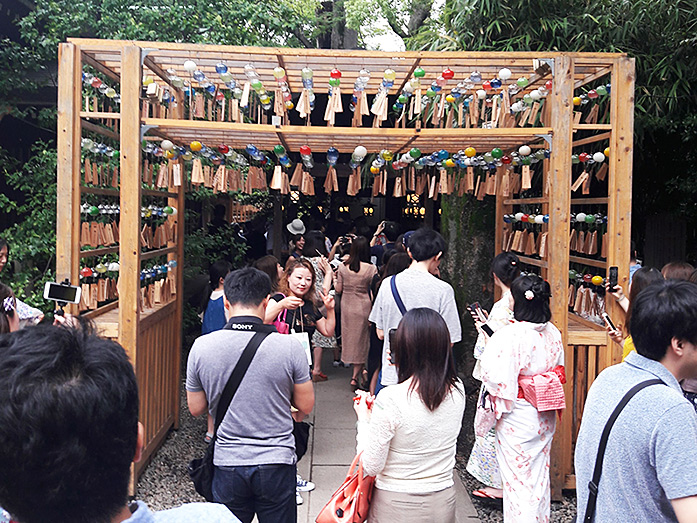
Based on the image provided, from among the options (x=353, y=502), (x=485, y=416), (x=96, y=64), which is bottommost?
(x=353, y=502)

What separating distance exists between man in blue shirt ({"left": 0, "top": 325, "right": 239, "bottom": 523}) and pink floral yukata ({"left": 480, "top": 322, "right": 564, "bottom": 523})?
8.52ft

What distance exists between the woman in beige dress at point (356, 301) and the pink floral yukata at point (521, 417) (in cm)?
341

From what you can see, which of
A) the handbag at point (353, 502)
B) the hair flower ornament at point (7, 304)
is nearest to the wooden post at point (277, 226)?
the hair flower ornament at point (7, 304)

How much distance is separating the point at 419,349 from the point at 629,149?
9.13 feet

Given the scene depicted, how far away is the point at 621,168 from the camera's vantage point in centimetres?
454

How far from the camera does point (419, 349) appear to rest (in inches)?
106

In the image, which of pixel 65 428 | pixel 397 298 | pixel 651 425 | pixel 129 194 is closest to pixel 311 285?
pixel 397 298

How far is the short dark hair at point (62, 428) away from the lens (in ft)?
3.51

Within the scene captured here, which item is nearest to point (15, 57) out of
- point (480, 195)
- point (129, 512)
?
point (480, 195)

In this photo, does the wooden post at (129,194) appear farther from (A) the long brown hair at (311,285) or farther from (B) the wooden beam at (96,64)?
(A) the long brown hair at (311,285)

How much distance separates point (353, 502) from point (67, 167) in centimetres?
282

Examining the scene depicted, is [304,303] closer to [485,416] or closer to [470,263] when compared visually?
[485,416]

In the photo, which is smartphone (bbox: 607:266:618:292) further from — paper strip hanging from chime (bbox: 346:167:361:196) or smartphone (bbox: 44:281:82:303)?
smartphone (bbox: 44:281:82:303)

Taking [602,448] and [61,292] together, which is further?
[61,292]
